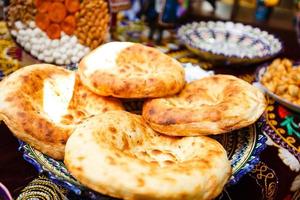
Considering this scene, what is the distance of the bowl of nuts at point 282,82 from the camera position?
115 centimetres

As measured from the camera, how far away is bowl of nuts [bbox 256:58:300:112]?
115 cm

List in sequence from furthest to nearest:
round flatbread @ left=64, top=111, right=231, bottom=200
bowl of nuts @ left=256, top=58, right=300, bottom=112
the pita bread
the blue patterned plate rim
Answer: the blue patterned plate rim → bowl of nuts @ left=256, top=58, right=300, bottom=112 → the pita bread → round flatbread @ left=64, top=111, right=231, bottom=200

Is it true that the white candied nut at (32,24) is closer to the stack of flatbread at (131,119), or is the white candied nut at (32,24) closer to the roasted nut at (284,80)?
the stack of flatbread at (131,119)

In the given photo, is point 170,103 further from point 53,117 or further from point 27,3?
point 27,3

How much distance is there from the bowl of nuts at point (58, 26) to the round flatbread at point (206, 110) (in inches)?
21.0

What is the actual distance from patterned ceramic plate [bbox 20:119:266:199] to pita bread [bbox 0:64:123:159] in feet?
0.10

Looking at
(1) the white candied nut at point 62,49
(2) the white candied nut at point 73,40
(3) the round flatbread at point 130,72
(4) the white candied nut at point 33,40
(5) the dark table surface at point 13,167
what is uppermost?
(3) the round flatbread at point 130,72

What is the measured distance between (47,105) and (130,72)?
0.73ft

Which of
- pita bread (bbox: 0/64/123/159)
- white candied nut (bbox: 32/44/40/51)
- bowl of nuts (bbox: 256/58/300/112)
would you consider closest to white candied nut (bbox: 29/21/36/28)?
white candied nut (bbox: 32/44/40/51)

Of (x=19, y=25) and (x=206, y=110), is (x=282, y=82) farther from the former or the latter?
(x=19, y=25)

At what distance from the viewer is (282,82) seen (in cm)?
121

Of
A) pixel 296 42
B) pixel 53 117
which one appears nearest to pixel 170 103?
pixel 53 117

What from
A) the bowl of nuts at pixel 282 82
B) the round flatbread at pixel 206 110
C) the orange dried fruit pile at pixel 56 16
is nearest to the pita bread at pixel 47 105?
the round flatbread at pixel 206 110

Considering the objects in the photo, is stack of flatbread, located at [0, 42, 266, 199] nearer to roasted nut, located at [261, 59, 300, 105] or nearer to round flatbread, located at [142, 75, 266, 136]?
round flatbread, located at [142, 75, 266, 136]
